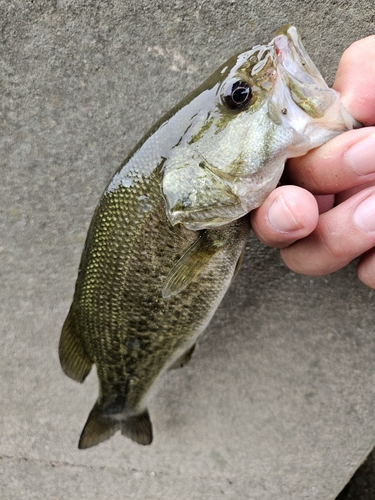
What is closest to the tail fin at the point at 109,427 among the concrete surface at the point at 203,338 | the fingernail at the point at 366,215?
the concrete surface at the point at 203,338

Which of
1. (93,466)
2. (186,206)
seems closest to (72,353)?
(186,206)

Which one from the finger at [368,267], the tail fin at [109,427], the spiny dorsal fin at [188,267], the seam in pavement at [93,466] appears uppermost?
the spiny dorsal fin at [188,267]

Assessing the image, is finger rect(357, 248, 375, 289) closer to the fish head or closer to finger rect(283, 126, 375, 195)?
finger rect(283, 126, 375, 195)

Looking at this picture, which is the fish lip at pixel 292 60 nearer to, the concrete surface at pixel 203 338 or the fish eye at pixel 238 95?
the fish eye at pixel 238 95

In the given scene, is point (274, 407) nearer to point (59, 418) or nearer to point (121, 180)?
point (59, 418)

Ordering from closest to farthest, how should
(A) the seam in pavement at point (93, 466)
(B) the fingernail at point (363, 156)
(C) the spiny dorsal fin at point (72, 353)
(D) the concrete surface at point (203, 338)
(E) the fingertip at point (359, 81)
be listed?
(B) the fingernail at point (363, 156) → (E) the fingertip at point (359, 81) → (C) the spiny dorsal fin at point (72, 353) → (D) the concrete surface at point (203, 338) → (A) the seam in pavement at point (93, 466)

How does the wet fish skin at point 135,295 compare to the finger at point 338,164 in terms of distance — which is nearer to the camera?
the finger at point 338,164

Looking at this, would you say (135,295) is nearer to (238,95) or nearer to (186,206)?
(186,206)
